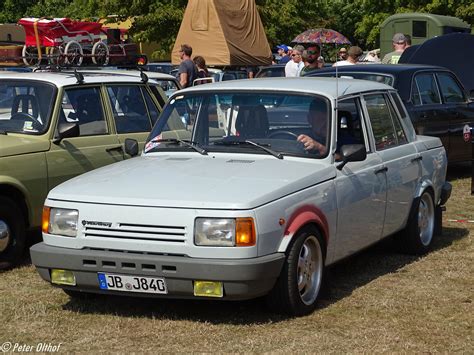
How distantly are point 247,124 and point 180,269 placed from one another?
1659 millimetres

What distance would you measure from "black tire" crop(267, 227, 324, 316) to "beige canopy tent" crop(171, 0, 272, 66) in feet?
50.9

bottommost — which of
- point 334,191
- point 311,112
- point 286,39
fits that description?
point 286,39

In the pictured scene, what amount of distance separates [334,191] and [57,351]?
228 cm

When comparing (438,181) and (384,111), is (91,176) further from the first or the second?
(438,181)

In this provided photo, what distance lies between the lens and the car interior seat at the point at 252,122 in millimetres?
7098

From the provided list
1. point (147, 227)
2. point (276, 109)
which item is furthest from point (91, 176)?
point (276, 109)

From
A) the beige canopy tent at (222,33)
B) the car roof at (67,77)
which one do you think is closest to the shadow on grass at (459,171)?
the car roof at (67,77)

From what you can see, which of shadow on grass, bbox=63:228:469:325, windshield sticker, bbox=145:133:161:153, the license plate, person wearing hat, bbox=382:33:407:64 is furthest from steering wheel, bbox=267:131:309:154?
person wearing hat, bbox=382:33:407:64

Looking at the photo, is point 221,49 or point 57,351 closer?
point 57,351

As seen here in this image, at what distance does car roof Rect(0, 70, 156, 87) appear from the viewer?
8.69 meters

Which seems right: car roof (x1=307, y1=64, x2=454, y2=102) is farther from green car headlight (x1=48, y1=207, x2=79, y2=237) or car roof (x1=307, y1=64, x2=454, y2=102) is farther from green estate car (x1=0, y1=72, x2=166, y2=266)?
green car headlight (x1=48, y1=207, x2=79, y2=237)

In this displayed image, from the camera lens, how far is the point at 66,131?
8273 millimetres

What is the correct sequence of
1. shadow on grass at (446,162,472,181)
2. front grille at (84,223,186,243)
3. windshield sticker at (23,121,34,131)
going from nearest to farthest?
1. front grille at (84,223,186,243)
2. windshield sticker at (23,121,34,131)
3. shadow on grass at (446,162,472,181)

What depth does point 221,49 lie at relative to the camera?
22.1 metres
